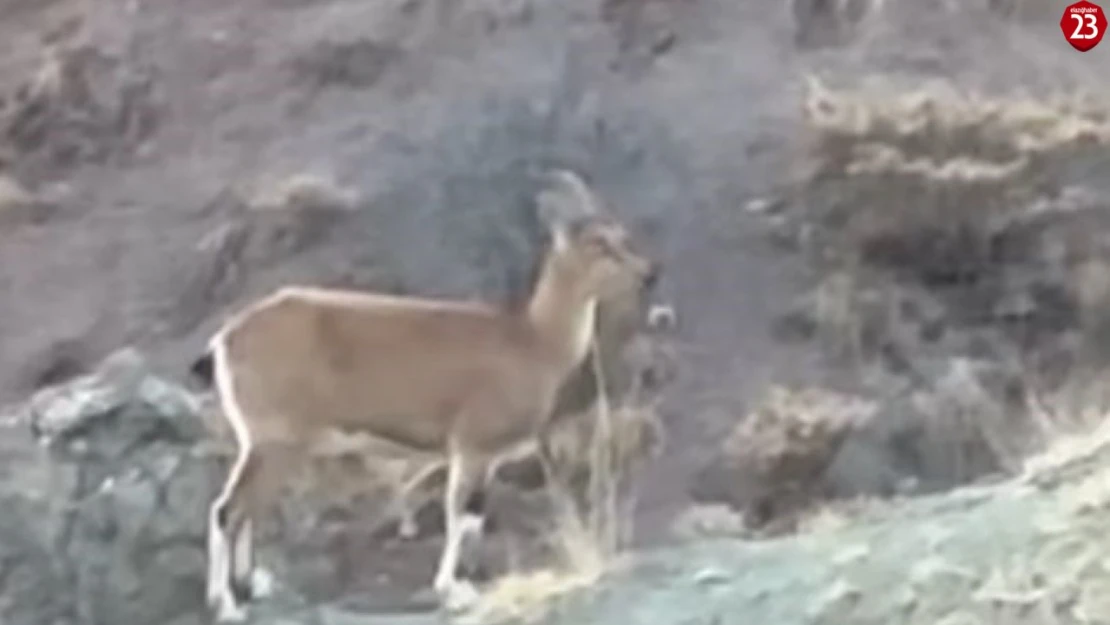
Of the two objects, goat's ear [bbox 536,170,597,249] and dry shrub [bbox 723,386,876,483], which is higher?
goat's ear [bbox 536,170,597,249]

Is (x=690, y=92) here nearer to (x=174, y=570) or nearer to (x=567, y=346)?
(x=567, y=346)

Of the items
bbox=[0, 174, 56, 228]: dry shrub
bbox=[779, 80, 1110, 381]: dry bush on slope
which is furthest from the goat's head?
bbox=[0, 174, 56, 228]: dry shrub

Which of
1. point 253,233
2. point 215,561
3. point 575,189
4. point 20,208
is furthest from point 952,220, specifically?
point 20,208

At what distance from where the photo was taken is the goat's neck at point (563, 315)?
75.3 inches

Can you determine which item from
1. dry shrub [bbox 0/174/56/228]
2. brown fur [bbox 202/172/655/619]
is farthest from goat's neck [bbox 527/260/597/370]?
dry shrub [bbox 0/174/56/228]

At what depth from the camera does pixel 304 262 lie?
6.35 ft

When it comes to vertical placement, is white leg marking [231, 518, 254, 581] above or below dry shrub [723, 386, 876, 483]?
below

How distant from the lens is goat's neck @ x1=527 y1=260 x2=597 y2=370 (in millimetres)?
1912

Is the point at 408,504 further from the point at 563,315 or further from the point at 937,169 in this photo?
the point at 937,169

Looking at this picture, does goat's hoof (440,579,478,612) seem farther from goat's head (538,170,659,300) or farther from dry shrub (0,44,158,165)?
dry shrub (0,44,158,165)

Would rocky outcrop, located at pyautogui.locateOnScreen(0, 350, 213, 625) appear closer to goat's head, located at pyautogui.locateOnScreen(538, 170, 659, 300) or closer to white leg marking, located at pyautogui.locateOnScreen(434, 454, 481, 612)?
white leg marking, located at pyautogui.locateOnScreen(434, 454, 481, 612)

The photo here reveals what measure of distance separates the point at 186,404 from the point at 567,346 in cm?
38

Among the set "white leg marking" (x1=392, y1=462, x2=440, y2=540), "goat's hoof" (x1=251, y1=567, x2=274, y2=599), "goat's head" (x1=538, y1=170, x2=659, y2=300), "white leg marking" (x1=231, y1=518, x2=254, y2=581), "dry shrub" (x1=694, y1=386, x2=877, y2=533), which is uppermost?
"goat's head" (x1=538, y1=170, x2=659, y2=300)

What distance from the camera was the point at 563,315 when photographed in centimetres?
191
